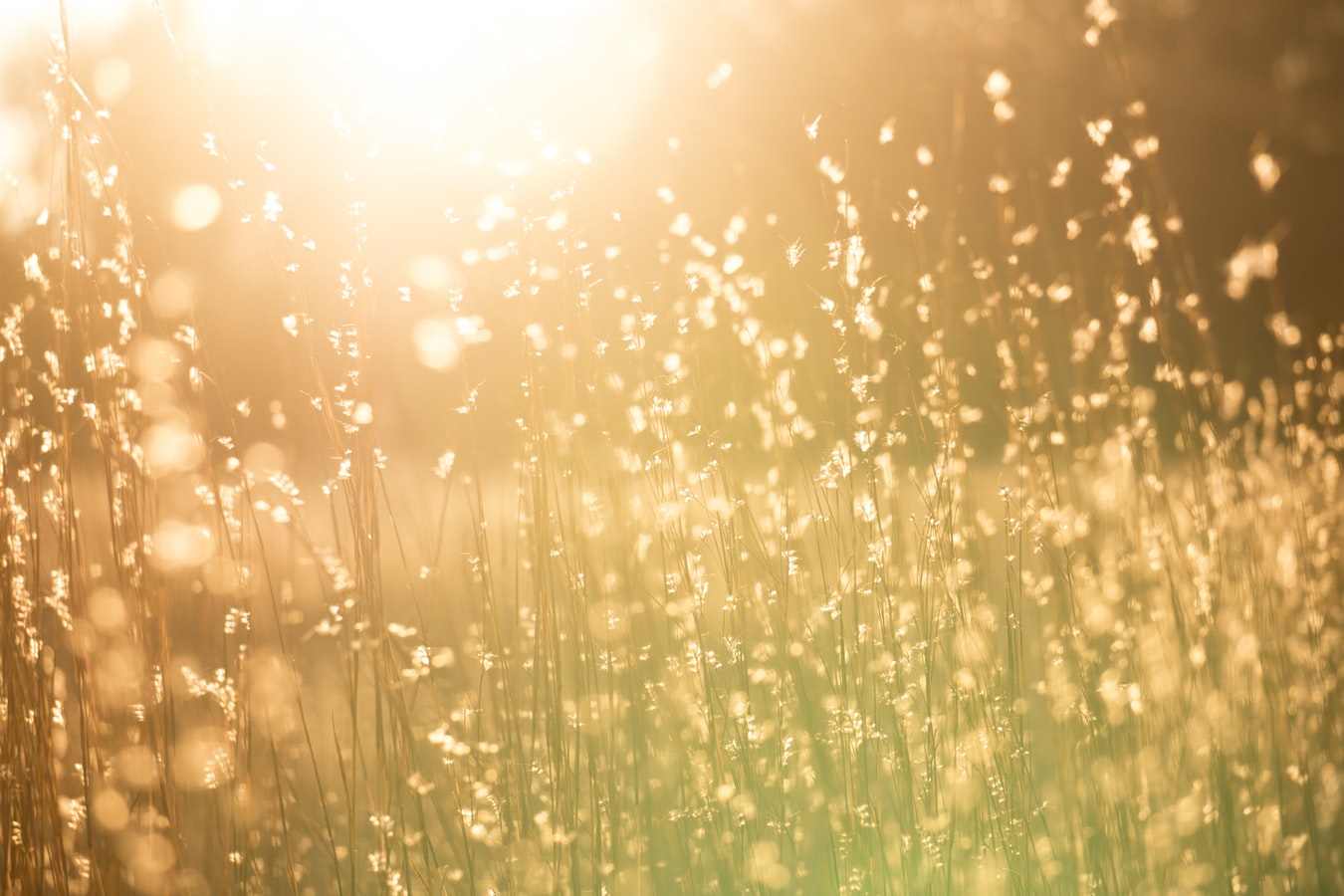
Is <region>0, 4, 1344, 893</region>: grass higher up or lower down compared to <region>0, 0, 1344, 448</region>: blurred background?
lower down

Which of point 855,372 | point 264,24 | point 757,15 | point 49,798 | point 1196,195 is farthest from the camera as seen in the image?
point 1196,195

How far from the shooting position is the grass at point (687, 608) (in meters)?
1.17

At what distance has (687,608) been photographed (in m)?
1.33

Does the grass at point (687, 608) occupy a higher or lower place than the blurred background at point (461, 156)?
lower

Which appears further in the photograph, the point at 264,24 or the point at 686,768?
the point at 264,24

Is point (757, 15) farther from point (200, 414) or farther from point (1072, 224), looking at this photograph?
point (200, 414)

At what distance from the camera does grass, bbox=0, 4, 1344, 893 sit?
3.85ft

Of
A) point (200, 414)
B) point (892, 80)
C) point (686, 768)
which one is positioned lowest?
point (686, 768)

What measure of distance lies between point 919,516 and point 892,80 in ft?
12.9

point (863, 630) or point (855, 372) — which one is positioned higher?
point (855, 372)

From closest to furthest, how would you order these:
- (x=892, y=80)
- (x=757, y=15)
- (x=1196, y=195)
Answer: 1. (x=757, y=15)
2. (x=892, y=80)
3. (x=1196, y=195)

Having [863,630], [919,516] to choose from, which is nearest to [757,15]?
[919,516]

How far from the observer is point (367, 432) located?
1.15 meters

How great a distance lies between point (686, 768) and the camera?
1.34 m
